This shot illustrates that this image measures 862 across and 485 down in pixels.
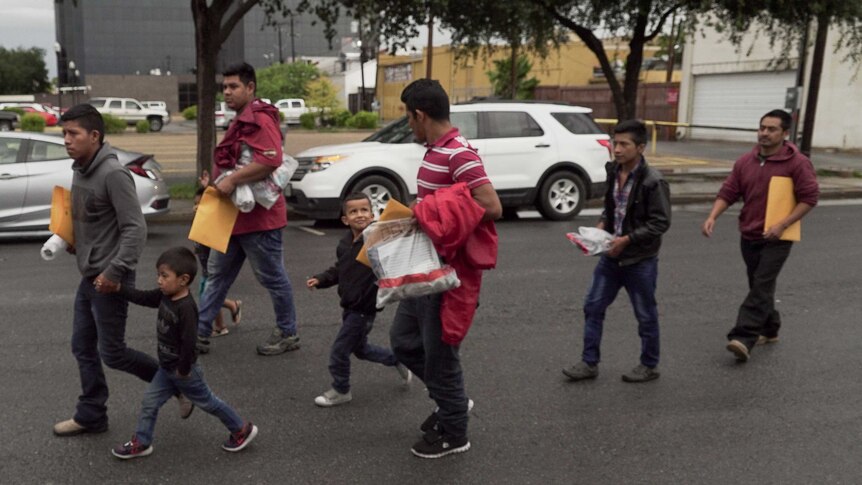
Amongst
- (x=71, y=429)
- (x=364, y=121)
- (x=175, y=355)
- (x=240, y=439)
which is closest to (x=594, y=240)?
(x=240, y=439)

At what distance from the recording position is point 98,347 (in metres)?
4.39

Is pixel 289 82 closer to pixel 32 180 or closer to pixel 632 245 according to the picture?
pixel 32 180

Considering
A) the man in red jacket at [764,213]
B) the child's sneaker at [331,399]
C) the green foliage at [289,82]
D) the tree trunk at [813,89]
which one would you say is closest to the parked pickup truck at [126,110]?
the green foliage at [289,82]

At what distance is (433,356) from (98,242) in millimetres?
1705

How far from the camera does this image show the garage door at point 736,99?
30875 millimetres

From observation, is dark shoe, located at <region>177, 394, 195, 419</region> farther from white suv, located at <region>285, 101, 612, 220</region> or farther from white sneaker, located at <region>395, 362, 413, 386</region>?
white suv, located at <region>285, 101, 612, 220</region>

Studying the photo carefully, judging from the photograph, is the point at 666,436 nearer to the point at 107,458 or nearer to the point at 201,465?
the point at 201,465

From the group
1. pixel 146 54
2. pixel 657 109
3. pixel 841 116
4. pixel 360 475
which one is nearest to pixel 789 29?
pixel 841 116

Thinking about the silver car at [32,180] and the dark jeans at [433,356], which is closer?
the dark jeans at [433,356]

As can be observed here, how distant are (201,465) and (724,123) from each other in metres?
32.1

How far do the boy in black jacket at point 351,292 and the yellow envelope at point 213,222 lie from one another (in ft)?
2.80

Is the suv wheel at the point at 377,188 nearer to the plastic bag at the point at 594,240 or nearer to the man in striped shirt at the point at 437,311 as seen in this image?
the plastic bag at the point at 594,240

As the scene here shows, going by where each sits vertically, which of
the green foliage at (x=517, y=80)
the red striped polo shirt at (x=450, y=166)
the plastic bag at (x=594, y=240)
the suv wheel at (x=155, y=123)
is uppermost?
the green foliage at (x=517, y=80)

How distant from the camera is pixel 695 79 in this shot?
1364 inches
